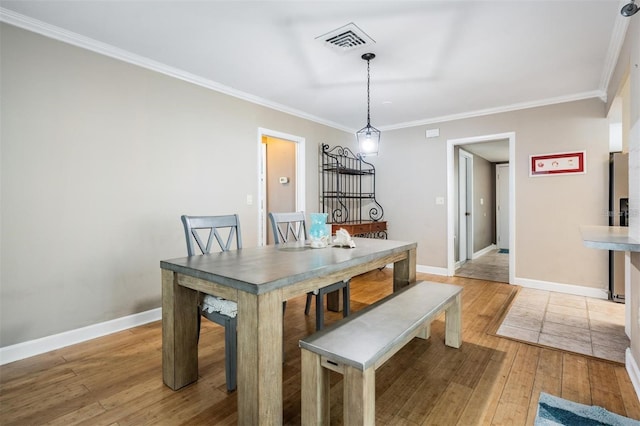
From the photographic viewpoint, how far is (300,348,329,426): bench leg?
138 cm

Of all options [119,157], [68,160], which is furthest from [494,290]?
[68,160]

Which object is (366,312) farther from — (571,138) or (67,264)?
(571,138)

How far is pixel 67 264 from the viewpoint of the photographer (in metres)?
2.37

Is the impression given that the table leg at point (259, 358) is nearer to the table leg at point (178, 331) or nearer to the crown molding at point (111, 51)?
the table leg at point (178, 331)

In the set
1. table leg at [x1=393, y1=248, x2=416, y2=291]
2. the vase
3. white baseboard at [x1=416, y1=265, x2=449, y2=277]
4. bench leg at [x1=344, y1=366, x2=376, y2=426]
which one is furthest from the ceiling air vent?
white baseboard at [x1=416, y1=265, x2=449, y2=277]

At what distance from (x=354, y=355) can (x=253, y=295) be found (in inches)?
19.6

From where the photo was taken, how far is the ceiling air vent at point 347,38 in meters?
2.23

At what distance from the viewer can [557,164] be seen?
378 centimetres

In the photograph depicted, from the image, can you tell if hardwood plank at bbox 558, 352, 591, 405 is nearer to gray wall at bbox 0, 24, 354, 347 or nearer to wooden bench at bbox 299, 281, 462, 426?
wooden bench at bbox 299, 281, 462, 426

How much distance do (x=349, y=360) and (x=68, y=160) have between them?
2552mm

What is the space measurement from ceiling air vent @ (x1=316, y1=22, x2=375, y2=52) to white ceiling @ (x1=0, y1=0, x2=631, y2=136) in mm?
40

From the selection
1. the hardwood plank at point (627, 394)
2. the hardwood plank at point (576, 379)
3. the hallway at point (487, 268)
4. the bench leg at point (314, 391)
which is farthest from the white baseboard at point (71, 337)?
the hallway at point (487, 268)

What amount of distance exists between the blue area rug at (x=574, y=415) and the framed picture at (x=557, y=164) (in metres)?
3.02

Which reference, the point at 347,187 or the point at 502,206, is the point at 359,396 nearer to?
the point at 347,187
